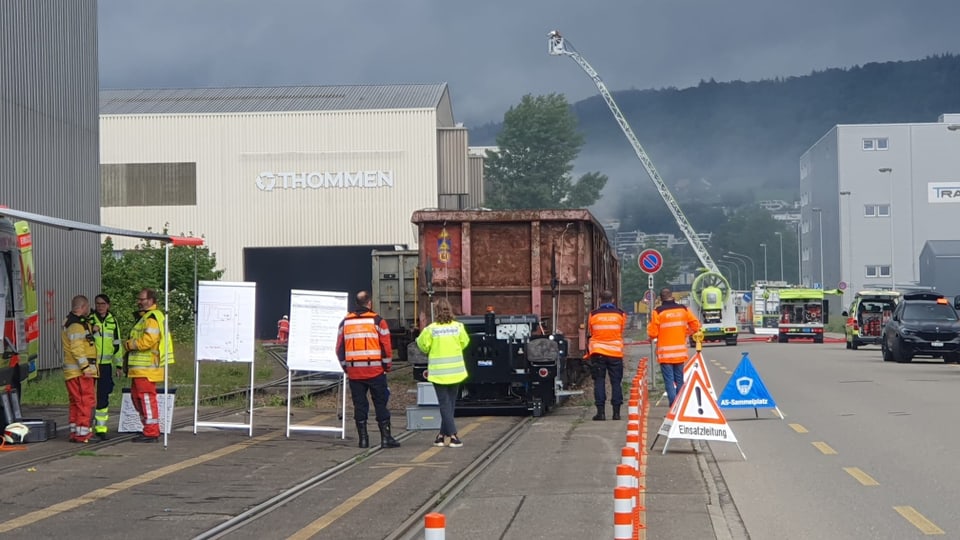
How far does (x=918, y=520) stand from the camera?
992cm

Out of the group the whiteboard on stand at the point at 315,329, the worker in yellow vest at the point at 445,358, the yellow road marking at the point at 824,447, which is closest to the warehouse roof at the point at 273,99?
the whiteboard on stand at the point at 315,329

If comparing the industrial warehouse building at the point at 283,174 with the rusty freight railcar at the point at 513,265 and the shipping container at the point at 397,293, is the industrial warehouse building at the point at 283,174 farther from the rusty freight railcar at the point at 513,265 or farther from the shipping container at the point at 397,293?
the rusty freight railcar at the point at 513,265

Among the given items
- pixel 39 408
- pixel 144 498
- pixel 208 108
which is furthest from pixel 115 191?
pixel 144 498

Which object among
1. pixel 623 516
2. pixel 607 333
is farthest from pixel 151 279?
pixel 623 516

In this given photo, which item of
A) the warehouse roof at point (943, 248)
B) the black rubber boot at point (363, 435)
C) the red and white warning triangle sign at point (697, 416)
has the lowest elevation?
the black rubber boot at point (363, 435)

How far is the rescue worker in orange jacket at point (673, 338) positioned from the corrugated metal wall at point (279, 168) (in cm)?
4461

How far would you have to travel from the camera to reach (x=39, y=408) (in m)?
21.2

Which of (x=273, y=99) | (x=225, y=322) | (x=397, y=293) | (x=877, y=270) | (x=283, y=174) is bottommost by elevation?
(x=225, y=322)

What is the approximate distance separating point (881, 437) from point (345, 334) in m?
6.45

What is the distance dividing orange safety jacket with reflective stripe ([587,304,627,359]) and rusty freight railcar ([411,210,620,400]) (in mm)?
3285

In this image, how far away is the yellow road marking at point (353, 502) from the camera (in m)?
9.65

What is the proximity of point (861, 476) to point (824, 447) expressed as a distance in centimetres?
262

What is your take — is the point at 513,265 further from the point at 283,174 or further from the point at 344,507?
the point at 283,174

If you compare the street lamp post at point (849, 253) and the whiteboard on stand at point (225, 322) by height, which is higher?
the street lamp post at point (849, 253)
